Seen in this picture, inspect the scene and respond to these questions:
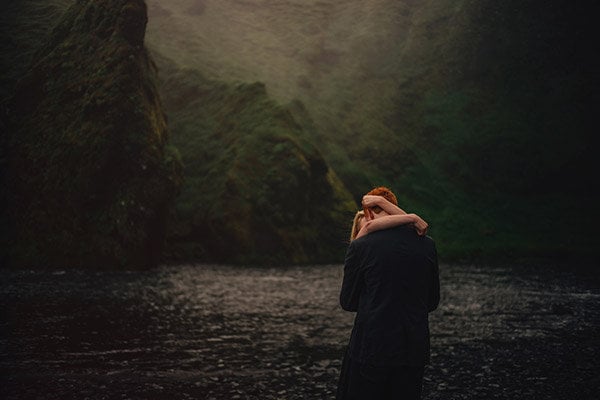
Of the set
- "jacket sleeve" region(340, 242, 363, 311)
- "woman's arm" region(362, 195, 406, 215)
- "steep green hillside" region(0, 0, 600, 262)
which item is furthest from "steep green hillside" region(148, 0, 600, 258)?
"jacket sleeve" region(340, 242, 363, 311)

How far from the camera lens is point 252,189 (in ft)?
160

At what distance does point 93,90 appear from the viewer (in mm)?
39000

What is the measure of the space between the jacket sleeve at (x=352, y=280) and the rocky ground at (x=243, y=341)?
5573 mm

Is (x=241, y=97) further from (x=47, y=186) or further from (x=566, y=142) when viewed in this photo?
(x=566, y=142)

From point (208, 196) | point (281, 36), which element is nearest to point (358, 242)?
point (208, 196)

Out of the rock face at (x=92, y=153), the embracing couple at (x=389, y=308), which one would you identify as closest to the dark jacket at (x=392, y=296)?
the embracing couple at (x=389, y=308)

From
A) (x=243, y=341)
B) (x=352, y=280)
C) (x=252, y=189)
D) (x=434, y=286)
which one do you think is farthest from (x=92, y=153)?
(x=434, y=286)

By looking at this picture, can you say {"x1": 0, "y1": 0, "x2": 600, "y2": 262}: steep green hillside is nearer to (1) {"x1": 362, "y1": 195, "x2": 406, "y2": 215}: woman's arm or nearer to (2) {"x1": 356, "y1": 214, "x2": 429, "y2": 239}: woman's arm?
(1) {"x1": 362, "y1": 195, "x2": 406, "y2": 215}: woman's arm

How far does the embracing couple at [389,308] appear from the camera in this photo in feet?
16.6

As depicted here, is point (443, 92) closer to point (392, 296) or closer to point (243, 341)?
point (243, 341)

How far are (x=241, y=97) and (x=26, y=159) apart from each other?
87.7 ft

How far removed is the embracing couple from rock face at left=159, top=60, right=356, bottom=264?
1412 inches

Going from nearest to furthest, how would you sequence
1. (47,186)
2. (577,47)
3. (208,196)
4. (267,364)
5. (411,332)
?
(411,332) < (267,364) < (47,186) < (208,196) < (577,47)

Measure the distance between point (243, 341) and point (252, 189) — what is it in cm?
3381
